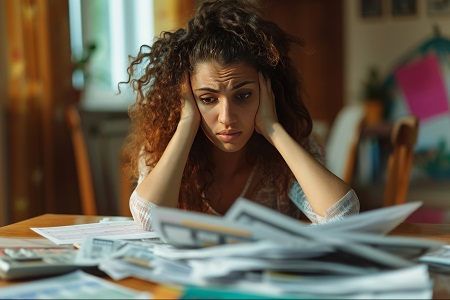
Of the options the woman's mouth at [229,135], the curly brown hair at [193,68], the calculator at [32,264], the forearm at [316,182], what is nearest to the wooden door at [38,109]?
the curly brown hair at [193,68]

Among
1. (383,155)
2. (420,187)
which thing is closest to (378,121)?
(383,155)

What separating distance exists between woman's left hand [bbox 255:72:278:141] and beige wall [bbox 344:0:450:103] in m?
3.73

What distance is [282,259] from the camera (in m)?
0.67

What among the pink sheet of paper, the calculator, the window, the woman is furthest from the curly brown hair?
the pink sheet of paper

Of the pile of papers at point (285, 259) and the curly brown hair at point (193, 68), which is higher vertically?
the curly brown hair at point (193, 68)

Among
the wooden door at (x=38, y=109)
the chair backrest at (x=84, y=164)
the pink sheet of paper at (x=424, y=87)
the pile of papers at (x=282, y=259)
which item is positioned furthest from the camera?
the pink sheet of paper at (x=424, y=87)

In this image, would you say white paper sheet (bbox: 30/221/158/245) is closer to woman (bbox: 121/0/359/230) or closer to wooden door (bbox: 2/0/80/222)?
woman (bbox: 121/0/359/230)

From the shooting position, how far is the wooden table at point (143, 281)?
0.72 metres

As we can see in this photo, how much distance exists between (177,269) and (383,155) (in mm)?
4284

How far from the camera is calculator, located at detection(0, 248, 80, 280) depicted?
771 mm

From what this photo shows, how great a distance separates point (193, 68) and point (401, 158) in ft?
2.29

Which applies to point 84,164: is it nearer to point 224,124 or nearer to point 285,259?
point 224,124

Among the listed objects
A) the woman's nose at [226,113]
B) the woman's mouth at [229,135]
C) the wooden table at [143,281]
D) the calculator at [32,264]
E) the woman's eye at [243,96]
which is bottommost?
the wooden table at [143,281]

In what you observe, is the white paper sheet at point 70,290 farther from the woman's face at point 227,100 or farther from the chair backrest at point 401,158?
the chair backrest at point 401,158
